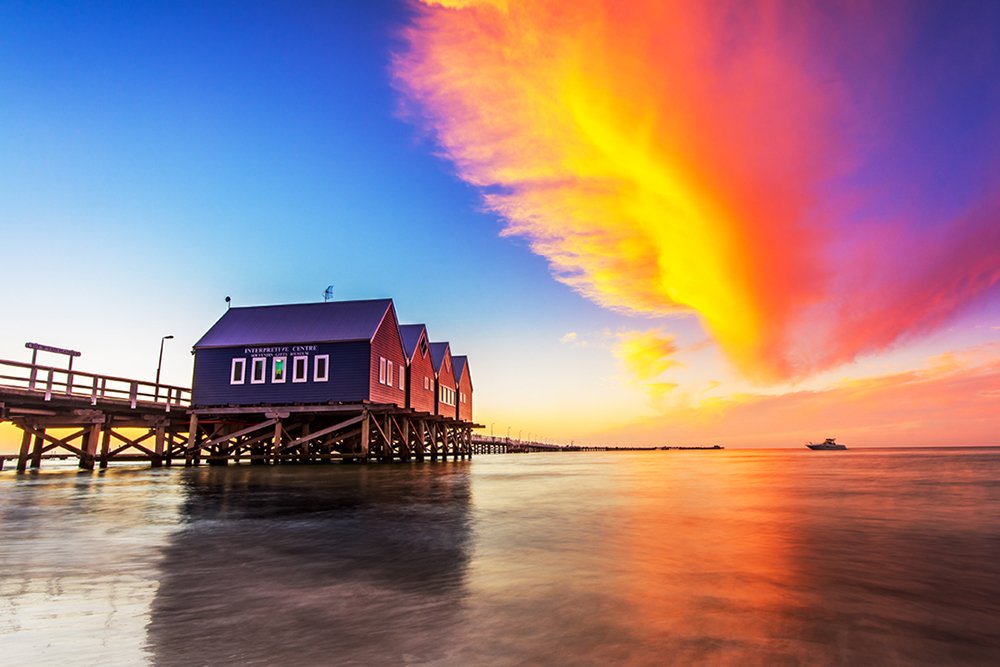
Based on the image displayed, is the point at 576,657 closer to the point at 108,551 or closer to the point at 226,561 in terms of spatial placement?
the point at 226,561

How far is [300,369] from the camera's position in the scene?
36312 mm

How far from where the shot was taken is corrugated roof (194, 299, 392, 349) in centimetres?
3681

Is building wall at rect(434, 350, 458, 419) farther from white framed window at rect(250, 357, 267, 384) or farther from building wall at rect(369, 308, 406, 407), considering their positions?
white framed window at rect(250, 357, 267, 384)

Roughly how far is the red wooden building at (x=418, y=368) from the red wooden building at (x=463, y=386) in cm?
1149

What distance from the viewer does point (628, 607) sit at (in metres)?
4.84

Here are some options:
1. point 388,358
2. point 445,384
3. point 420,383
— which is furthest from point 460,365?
point 388,358

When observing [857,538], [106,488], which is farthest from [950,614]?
[106,488]

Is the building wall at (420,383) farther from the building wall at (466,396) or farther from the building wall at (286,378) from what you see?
the building wall at (466,396)

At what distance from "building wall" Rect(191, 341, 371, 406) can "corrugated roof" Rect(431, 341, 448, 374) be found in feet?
56.4

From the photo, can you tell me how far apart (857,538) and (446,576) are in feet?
21.9

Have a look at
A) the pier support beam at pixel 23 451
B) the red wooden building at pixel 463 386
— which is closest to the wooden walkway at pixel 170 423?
the pier support beam at pixel 23 451

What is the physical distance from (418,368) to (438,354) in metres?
7.99

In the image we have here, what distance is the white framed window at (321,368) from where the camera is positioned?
118ft

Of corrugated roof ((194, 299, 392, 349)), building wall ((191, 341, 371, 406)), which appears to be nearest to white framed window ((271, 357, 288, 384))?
building wall ((191, 341, 371, 406))
